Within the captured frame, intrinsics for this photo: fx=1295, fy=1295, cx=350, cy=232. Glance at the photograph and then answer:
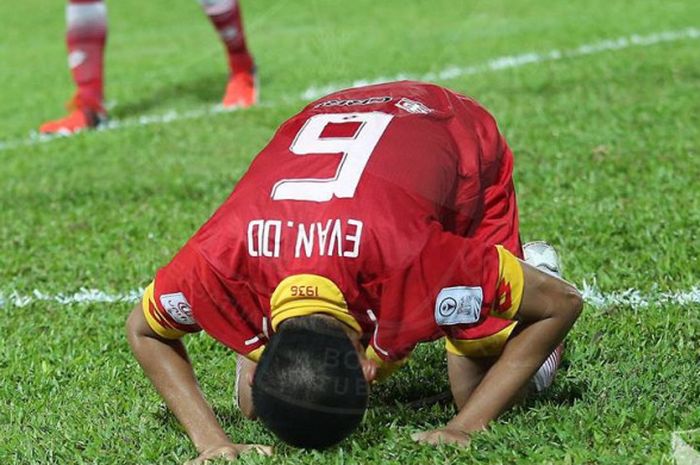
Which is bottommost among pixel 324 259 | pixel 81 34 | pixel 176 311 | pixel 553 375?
pixel 81 34

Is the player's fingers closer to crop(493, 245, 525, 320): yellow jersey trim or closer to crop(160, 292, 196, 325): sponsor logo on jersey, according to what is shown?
crop(493, 245, 525, 320): yellow jersey trim

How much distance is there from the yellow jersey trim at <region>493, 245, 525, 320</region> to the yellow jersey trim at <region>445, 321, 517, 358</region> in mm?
315

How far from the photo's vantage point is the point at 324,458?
289 centimetres

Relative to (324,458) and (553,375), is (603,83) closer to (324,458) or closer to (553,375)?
(553,375)

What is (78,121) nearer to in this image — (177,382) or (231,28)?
(231,28)

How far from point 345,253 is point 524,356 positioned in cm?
53

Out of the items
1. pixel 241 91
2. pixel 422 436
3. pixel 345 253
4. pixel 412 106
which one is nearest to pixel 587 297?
pixel 412 106

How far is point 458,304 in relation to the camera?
2.83 metres

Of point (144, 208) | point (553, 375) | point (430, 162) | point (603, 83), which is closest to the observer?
point (430, 162)

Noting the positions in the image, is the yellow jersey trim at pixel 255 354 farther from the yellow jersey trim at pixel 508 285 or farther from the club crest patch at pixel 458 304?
the yellow jersey trim at pixel 508 285

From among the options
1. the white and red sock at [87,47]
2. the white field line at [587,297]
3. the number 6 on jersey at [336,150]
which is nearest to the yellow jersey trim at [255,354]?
the number 6 on jersey at [336,150]

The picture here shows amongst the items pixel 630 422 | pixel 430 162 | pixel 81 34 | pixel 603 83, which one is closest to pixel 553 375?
pixel 630 422

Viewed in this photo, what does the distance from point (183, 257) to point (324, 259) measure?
379mm

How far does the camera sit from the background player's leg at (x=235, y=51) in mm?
7400
